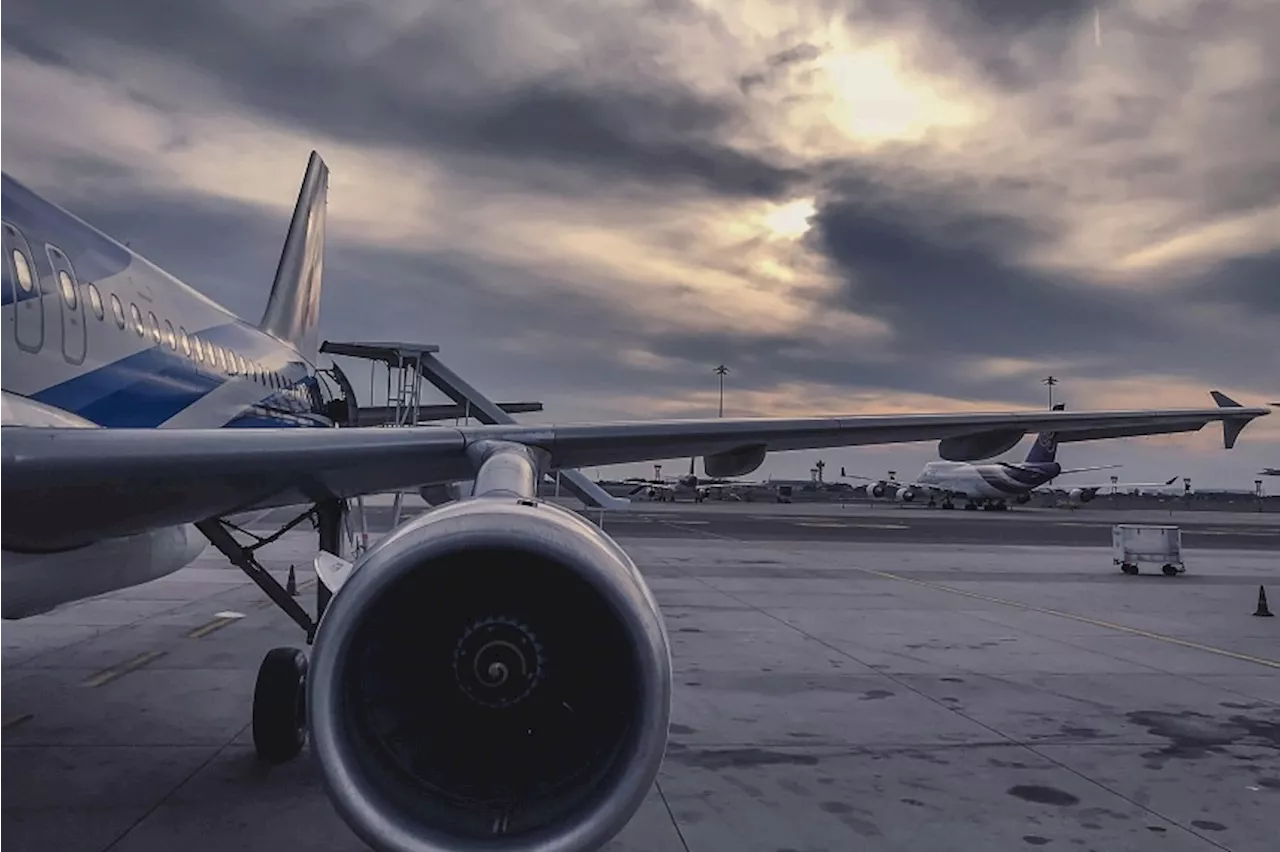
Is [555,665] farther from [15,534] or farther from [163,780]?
[163,780]

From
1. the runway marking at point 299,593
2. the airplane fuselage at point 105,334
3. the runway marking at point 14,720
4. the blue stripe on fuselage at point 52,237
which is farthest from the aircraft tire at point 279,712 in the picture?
the runway marking at point 299,593

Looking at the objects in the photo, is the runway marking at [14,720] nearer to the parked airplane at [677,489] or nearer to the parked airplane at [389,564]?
the parked airplane at [389,564]

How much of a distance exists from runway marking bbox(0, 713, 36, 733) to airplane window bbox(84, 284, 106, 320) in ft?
10.7

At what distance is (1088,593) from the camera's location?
17.9m

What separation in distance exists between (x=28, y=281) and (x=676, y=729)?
500 centimetres

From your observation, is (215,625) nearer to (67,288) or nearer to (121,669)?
(121,669)

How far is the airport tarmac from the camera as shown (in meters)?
5.34

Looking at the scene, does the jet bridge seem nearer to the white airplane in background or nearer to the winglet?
the winglet

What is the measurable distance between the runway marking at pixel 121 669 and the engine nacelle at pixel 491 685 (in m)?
6.42

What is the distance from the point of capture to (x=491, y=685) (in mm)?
3791

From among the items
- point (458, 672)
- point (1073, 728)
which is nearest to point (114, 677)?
point (458, 672)

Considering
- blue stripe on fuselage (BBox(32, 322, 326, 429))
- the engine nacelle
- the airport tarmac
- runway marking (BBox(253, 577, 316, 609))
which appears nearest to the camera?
the engine nacelle

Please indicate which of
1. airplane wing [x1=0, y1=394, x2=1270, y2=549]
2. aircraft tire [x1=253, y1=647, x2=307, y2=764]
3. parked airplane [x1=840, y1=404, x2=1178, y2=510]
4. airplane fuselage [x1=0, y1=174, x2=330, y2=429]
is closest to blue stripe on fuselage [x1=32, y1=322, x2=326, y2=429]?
airplane fuselage [x1=0, y1=174, x2=330, y2=429]

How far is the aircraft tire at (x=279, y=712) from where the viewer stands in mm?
6559
